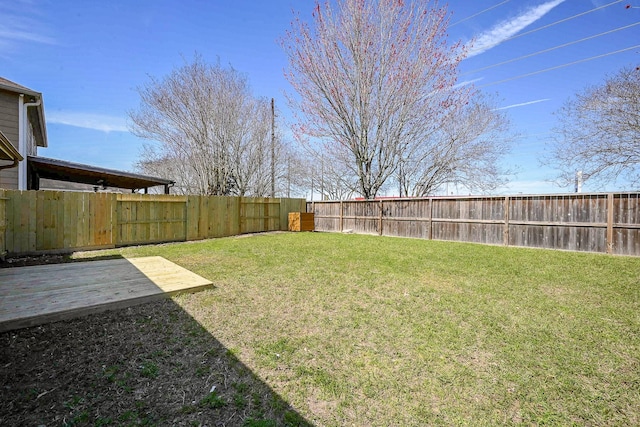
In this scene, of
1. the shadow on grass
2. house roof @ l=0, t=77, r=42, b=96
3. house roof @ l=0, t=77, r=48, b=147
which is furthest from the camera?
house roof @ l=0, t=77, r=48, b=147

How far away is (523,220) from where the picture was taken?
7.90 metres

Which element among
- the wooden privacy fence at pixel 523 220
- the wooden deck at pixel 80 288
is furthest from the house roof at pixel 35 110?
the wooden privacy fence at pixel 523 220

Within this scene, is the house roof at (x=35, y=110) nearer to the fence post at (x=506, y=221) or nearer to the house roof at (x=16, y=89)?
the house roof at (x=16, y=89)

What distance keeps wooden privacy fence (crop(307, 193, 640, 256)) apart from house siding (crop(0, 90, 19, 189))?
10.8 metres

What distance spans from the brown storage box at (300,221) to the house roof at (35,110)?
29.1 feet

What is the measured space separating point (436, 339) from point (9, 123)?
10.9 metres

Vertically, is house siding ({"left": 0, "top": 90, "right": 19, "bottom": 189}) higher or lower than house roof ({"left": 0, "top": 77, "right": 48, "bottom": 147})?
lower

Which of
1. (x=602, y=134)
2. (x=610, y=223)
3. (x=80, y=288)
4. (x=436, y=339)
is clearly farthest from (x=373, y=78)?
(x=80, y=288)

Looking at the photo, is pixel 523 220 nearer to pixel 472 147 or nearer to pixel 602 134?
pixel 602 134

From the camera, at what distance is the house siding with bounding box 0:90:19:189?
7.43m

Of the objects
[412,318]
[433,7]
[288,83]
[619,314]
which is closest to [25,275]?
[412,318]

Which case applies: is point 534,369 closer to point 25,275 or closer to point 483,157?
point 25,275

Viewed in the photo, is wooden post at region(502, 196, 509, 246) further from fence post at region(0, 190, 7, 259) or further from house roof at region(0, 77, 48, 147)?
house roof at region(0, 77, 48, 147)

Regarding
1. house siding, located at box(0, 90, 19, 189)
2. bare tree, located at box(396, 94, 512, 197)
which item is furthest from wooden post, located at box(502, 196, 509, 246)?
house siding, located at box(0, 90, 19, 189)
